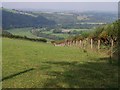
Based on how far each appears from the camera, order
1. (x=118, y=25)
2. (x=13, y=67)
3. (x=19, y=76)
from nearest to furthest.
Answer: (x=19, y=76) → (x=13, y=67) → (x=118, y=25)

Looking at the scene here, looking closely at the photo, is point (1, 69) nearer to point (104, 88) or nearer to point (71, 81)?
point (71, 81)

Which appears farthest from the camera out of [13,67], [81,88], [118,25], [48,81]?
[118,25]

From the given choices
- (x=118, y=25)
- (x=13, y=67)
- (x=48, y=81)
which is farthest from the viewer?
(x=118, y=25)

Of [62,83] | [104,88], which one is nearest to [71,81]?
[62,83]

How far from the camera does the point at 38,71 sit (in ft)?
75.0

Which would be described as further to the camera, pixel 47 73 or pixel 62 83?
pixel 47 73

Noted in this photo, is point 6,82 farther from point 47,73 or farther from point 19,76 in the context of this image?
point 47,73

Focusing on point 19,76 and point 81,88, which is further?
point 19,76

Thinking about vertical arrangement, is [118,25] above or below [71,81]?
above

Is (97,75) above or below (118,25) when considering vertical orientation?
below

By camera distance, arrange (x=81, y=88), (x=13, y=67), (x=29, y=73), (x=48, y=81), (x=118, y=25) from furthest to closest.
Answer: (x=118, y=25)
(x=13, y=67)
(x=29, y=73)
(x=48, y=81)
(x=81, y=88)

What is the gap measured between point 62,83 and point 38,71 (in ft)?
15.7

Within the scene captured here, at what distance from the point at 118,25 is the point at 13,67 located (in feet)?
76.3

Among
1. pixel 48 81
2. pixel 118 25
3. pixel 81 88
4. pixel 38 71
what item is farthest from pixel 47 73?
pixel 118 25
